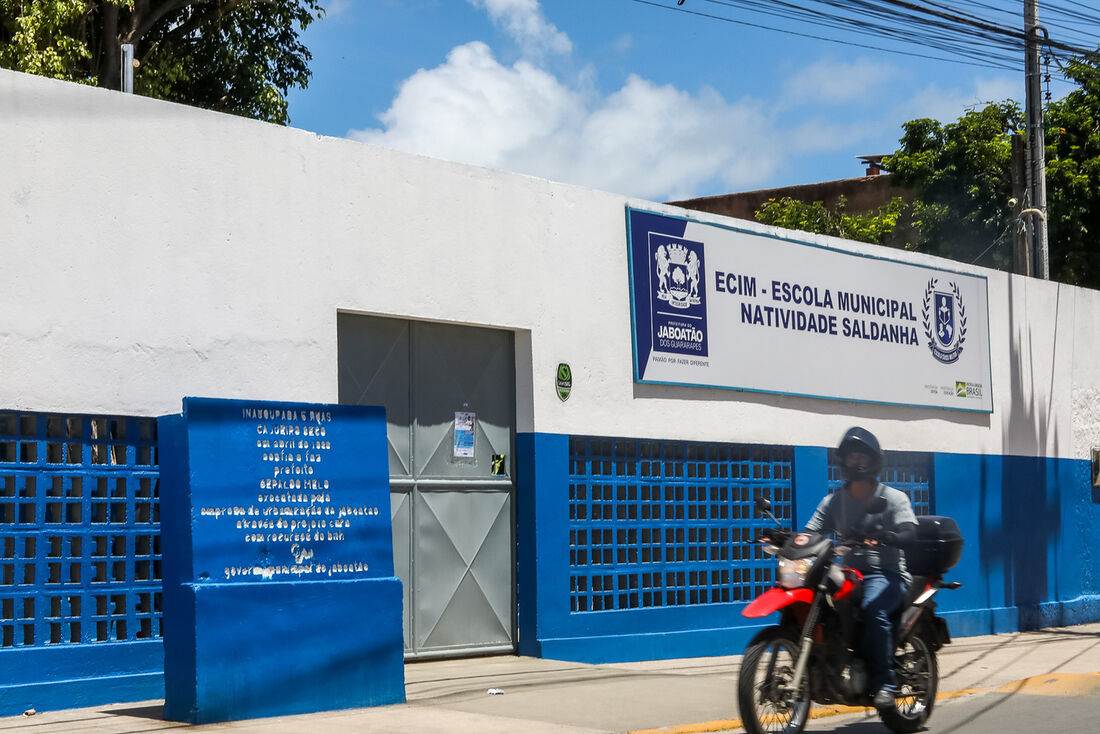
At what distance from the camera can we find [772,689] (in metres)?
7.55

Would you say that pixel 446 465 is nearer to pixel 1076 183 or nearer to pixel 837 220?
pixel 1076 183

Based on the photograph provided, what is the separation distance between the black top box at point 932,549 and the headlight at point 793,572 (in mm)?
1134

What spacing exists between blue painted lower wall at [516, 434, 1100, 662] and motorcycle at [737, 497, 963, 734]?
4239 mm

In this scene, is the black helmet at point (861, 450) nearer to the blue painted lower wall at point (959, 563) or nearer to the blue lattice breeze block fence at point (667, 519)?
the blue painted lower wall at point (959, 563)

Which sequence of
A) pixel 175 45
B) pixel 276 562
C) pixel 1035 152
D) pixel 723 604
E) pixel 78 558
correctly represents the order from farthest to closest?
pixel 175 45, pixel 1035 152, pixel 723 604, pixel 78 558, pixel 276 562

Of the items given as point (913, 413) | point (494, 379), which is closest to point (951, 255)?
point (913, 413)

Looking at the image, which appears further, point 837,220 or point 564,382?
point 837,220

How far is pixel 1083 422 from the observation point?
1886 centimetres

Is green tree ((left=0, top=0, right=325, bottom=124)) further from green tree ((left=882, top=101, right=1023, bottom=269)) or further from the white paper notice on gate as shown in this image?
green tree ((left=882, top=101, right=1023, bottom=269))

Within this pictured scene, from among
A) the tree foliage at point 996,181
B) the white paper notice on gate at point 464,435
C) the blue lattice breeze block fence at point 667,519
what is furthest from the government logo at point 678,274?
the tree foliage at point 996,181

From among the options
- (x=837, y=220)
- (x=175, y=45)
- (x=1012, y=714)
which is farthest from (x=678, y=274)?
(x=837, y=220)

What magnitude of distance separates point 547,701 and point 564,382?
11.8 feet

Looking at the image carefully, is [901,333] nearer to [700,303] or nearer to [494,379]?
[700,303]

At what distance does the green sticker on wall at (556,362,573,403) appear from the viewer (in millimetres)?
12383
